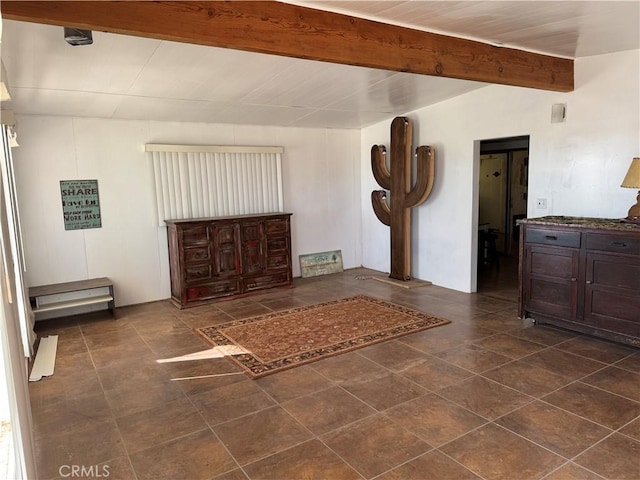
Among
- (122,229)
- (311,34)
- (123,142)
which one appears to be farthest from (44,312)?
(311,34)

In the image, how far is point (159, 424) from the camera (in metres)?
2.83

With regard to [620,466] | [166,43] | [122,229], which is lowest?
[620,466]

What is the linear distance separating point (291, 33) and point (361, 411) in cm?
243

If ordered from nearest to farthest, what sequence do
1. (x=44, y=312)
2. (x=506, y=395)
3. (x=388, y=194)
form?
1. (x=506, y=395)
2. (x=44, y=312)
3. (x=388, y=194)

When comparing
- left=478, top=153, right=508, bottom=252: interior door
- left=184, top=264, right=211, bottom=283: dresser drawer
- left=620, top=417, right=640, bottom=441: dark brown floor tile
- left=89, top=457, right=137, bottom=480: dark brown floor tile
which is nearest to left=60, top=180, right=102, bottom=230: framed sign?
left=184, top=264, right=211, bottom=283: dresser drawer

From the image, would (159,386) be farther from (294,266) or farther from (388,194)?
(388,194)

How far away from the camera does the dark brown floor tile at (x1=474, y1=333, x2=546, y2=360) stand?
3.78 metres

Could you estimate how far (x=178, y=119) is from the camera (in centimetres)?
564

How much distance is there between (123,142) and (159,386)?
10.8 feet

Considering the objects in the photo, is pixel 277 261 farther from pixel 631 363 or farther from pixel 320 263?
pixel 631 363

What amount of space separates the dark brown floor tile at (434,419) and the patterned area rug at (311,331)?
103 centimetres

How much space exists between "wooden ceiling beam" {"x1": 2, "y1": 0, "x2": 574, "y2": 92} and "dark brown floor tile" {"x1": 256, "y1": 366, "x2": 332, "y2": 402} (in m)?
2.28

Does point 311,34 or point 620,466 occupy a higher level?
point 311,34

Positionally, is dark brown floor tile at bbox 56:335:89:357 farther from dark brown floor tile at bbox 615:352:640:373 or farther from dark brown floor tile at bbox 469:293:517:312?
dark brown floor tile at bbox 615:352:640:373
